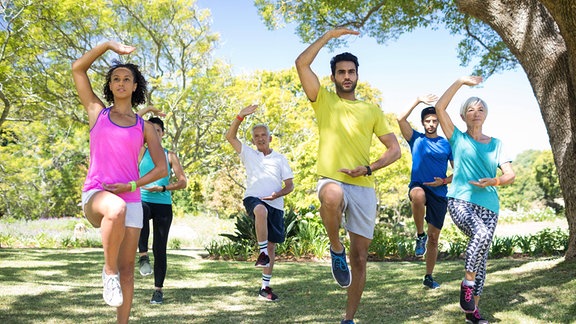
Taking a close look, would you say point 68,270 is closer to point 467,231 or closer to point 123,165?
point 123,165

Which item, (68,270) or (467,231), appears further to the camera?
(68,270)

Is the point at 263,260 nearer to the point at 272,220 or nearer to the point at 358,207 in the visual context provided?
the point at 272,220

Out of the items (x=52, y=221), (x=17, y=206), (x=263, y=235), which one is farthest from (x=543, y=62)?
(x=17, y=206)

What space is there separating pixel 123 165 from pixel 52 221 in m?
21.1

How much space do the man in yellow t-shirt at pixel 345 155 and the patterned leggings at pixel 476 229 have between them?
782 mm

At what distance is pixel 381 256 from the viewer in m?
11.3

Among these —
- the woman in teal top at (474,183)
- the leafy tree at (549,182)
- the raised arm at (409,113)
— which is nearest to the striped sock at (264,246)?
the raised arm at (409,113)

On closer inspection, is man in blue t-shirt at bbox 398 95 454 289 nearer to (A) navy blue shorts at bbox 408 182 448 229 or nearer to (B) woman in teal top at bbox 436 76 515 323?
(A) navy blue shorts at bbox 408 182 448 229

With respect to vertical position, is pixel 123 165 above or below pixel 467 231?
above

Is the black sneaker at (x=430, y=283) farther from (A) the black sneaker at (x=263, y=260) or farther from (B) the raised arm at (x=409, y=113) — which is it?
(A) the black sneaker at (x=263, y=260)

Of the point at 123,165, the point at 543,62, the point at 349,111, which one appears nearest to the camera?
the point at 123,165

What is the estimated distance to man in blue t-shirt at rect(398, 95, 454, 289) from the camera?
21.3ft

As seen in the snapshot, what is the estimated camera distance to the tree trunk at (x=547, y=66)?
666cm

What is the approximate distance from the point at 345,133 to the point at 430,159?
2594mm
